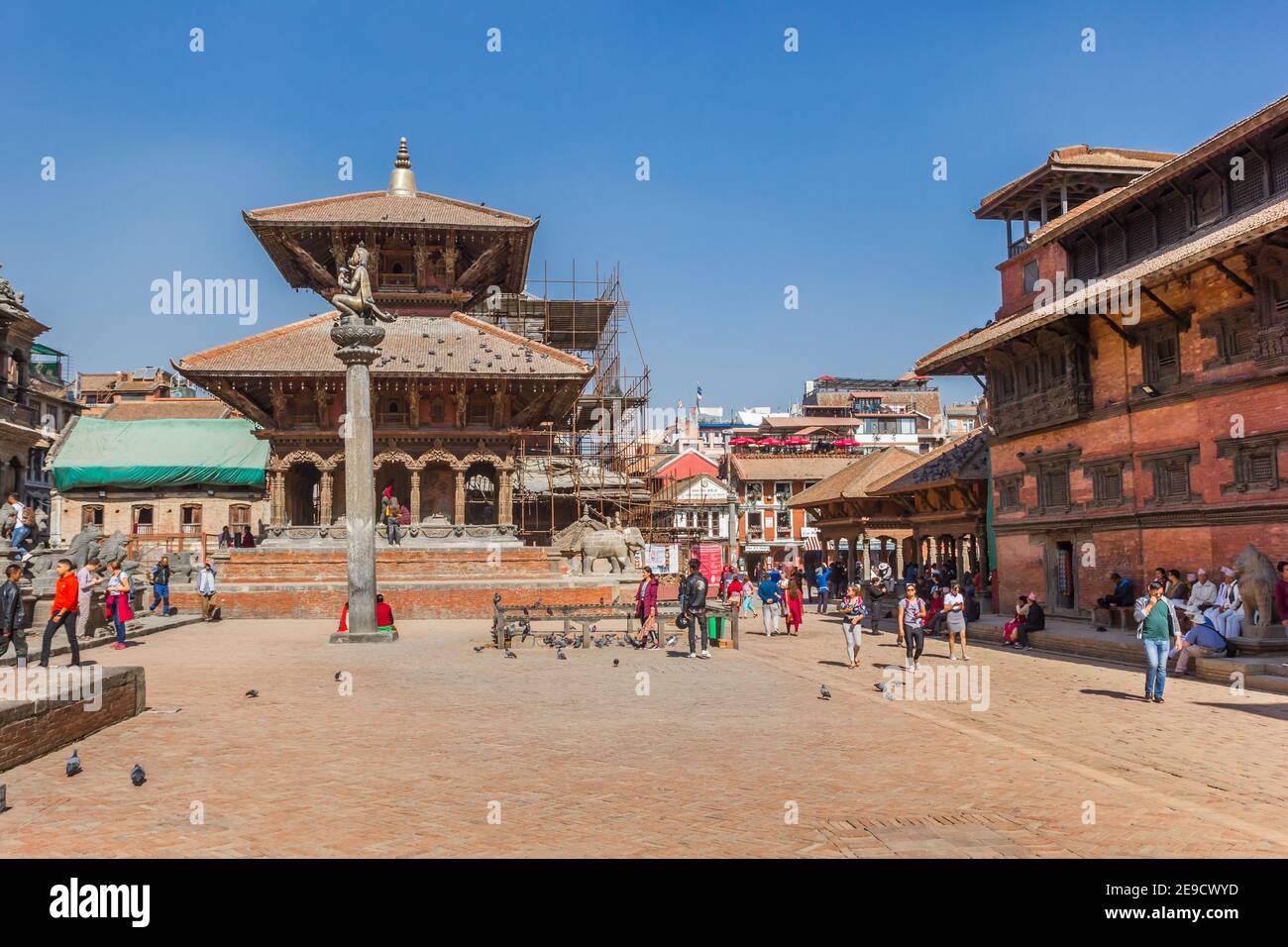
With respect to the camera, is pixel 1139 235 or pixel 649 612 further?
pixel 1139 235

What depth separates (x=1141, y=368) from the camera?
23.1 meters

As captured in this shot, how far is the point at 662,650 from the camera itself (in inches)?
803

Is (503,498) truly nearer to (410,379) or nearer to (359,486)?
(410,379)

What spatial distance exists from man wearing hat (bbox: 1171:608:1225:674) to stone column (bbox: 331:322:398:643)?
16061 millimetres

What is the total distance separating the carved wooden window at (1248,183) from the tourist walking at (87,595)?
85.0 feet

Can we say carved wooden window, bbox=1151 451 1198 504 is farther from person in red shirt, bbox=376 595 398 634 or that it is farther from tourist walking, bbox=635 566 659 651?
person in red shirt, bbox=376 595 398 634

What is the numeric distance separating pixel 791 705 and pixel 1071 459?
54.5ft

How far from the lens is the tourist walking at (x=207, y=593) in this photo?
28.6 m

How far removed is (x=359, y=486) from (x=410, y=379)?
15.3 meters

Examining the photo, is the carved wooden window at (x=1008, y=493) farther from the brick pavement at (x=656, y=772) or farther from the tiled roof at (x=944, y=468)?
the brick pavement at (x=656, y=772)

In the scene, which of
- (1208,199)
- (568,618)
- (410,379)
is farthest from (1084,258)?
(410,379)

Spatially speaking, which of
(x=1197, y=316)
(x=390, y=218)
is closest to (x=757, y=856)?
(x=1197, y=316)

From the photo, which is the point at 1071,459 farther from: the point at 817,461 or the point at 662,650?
the point at 817,461
